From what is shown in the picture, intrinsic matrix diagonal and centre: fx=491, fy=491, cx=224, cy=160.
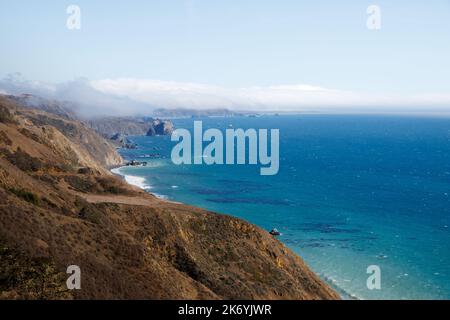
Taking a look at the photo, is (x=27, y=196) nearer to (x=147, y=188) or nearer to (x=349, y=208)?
(x=349, y=208)

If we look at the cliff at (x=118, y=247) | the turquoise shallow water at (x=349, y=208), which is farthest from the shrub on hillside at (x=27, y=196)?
the turquoise shallow water at (x=349, y=208)

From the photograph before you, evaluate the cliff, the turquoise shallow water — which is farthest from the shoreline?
the cliff
